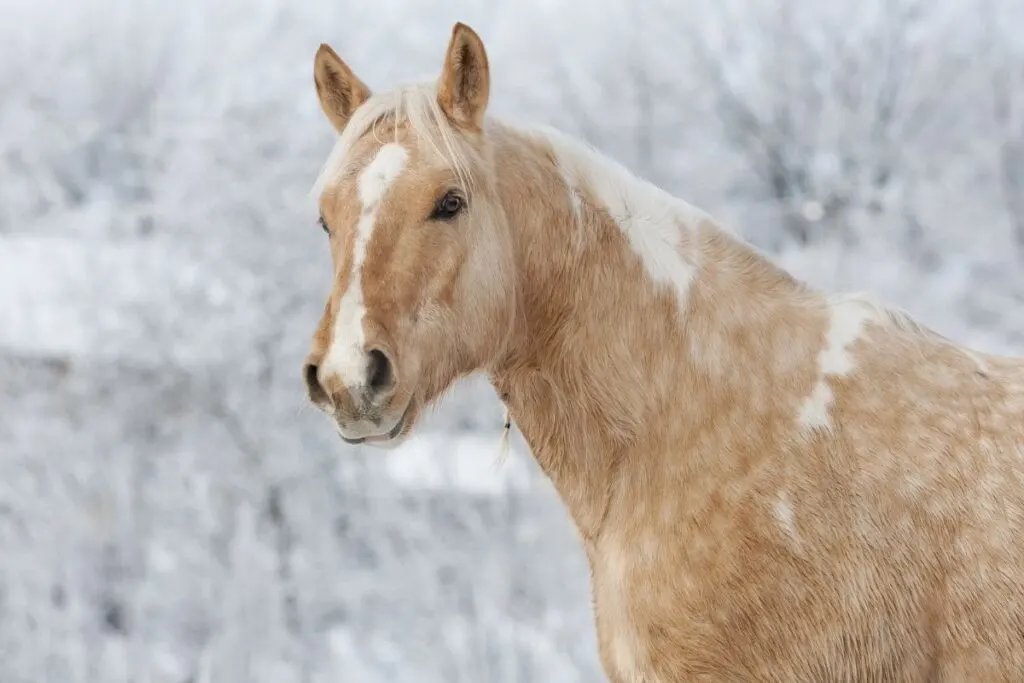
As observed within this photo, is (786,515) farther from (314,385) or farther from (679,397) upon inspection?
(314,385)

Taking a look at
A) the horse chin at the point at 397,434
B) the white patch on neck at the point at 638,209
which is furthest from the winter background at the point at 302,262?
the horse chin at the point at 397,434

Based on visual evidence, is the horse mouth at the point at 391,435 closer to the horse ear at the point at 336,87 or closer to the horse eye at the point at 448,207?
the horse eye at the point at 448,207

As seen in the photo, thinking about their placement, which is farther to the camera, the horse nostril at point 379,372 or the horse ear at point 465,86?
the horse ear at point 465,86

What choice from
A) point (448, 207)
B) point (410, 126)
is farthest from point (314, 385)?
point (410, 126)

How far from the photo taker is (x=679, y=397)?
1620mm

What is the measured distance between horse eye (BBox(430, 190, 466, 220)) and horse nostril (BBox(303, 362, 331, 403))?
13.0 inches

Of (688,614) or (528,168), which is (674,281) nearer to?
(528,168)

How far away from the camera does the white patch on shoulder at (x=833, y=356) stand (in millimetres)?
1573

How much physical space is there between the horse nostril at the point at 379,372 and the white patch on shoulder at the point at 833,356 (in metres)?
0.73

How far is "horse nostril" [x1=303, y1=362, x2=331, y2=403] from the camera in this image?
1.40 m

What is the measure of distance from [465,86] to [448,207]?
0.25 meters

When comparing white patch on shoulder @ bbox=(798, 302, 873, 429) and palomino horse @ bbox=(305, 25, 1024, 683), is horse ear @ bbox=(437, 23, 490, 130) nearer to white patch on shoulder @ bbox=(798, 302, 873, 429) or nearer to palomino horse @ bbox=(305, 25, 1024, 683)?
palomino horse @ bbox=(305, 25, 1024, 683)

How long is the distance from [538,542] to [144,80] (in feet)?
7.16

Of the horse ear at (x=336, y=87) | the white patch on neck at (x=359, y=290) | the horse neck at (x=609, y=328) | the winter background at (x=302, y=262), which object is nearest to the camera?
the white patch on neck at (x=359, y=290)
